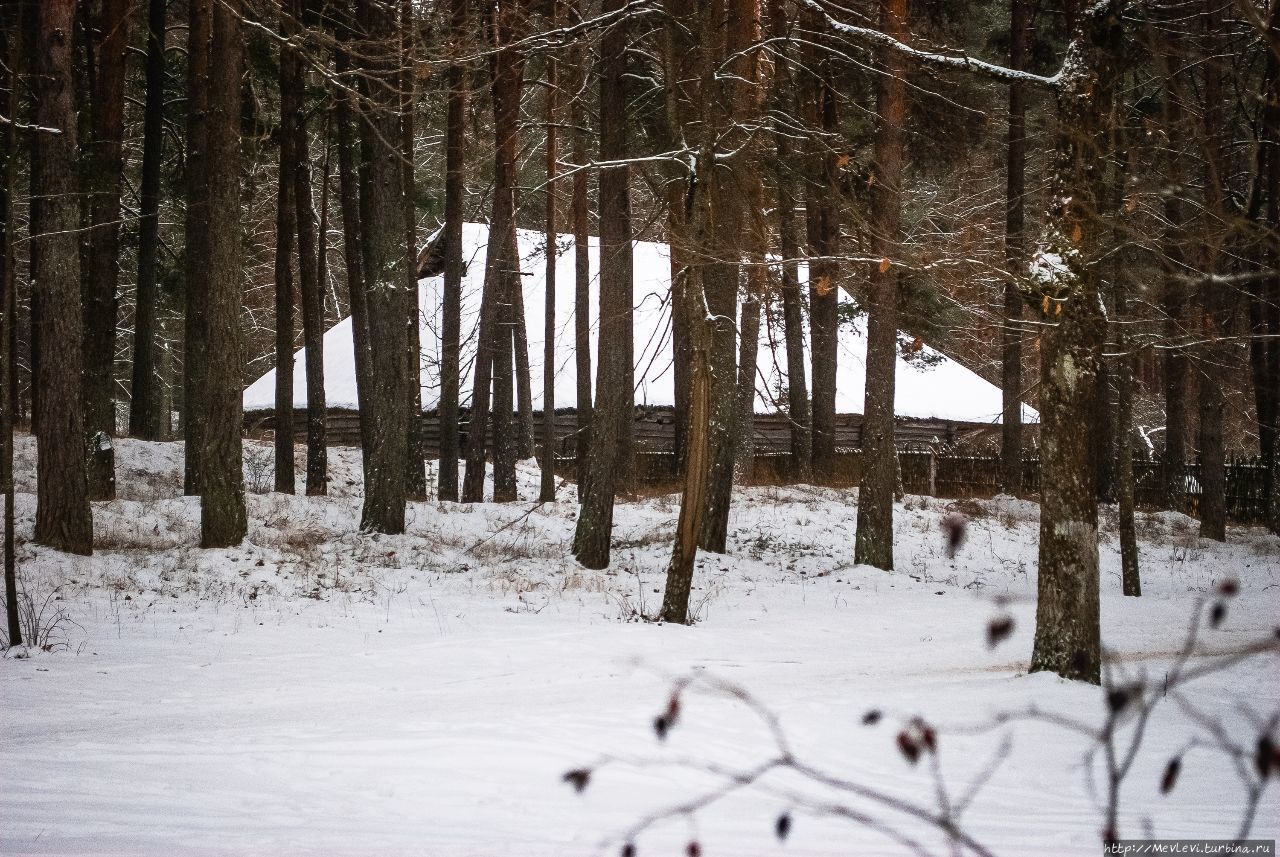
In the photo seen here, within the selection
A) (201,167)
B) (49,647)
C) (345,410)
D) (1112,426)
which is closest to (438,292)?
(345,410)

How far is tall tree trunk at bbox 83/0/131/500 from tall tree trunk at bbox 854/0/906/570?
35.2 feet

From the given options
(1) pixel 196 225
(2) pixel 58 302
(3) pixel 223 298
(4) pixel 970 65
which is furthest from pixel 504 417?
(4) pixel 970 65

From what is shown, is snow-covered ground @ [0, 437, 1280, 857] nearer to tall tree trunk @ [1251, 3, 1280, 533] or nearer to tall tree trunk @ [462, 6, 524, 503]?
tall tree trunk @ [1251, 3, 1280, 533]

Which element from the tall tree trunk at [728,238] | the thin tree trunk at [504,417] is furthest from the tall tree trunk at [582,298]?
the tall tree trunk at [728,238]

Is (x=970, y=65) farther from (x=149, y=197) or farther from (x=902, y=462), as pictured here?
(x=902, y=462)

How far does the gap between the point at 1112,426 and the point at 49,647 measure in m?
21.3

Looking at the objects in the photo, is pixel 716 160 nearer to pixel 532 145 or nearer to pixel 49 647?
pixel 49 647

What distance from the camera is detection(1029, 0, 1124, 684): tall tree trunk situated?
7.61 m

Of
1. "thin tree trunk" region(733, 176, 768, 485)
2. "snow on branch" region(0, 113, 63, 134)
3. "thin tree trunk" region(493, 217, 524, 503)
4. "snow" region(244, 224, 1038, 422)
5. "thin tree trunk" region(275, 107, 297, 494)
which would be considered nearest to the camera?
"snow on branch" region(0, 113, 63, 134)

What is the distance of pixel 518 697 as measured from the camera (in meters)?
7.56

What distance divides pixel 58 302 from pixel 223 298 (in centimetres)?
176

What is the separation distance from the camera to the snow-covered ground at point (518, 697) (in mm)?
5008

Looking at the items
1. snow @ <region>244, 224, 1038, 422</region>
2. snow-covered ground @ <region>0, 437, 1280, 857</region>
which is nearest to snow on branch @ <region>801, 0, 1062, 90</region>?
snow-covered ground @ <region>0, 437, 1280, 857</region>

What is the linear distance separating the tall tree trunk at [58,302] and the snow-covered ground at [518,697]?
0.51m
